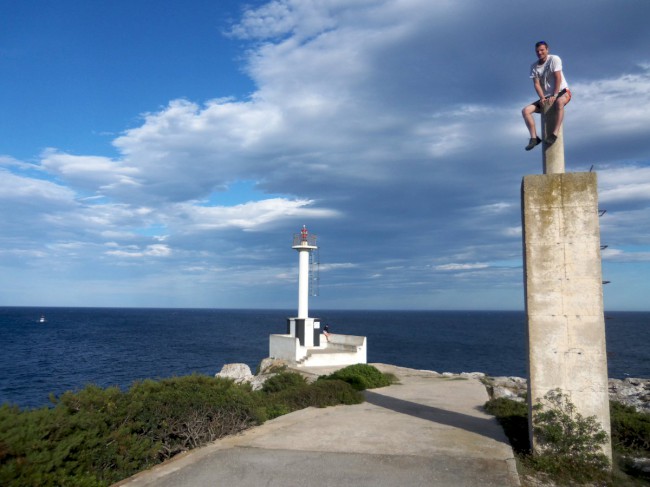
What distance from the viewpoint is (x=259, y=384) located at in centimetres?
2144

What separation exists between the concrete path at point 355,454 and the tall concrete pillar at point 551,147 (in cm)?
465

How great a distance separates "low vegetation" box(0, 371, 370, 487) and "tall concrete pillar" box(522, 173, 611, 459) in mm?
5461

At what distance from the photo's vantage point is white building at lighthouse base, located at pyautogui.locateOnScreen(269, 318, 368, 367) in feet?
84.4

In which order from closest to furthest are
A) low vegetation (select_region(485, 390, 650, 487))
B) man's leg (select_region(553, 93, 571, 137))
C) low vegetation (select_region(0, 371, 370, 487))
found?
low vegetation (select_region(0, 371, 370, 487)) < low vegetation (select_region(485, 390, 650, 487)) < man's leg (select_region(553, 93, 571, 137))

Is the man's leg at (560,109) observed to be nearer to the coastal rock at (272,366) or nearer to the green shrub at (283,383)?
the green shrub at (283,383)

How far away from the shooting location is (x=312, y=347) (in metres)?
28.9

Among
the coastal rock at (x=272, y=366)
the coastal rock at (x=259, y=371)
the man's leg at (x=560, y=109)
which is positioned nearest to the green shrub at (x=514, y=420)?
the man's leg at (x=560, y=109)

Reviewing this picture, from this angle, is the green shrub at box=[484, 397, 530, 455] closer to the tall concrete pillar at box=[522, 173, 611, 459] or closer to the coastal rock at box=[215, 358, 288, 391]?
the tall concrete pillar at box=[522, 173, 611, 459]

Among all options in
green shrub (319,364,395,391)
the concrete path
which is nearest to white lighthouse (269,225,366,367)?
green shrub (319,364,395,391)

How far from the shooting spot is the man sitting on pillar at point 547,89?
8.12 metres

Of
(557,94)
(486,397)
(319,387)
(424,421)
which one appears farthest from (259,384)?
(557,94)

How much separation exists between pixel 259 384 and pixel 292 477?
591 inches

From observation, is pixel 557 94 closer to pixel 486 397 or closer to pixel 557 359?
pixel 557 359

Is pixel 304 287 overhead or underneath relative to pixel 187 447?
overhead
